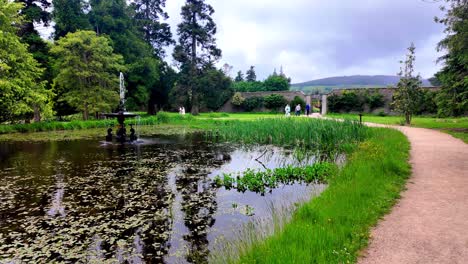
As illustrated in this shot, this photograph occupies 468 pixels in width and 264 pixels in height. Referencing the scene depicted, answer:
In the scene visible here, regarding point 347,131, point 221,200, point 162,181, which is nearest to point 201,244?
point 221,200

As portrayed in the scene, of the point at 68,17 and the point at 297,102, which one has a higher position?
the point at 68,17

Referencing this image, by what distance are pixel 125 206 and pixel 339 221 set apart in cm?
358

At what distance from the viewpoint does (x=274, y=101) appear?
38688mm

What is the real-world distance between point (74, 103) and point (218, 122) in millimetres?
11072

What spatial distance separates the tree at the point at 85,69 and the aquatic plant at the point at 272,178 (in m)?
19.3

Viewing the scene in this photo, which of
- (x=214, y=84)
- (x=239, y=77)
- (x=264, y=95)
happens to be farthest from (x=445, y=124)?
(x=239, y=77)

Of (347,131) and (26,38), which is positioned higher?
(26,38)

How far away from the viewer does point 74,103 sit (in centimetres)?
2388

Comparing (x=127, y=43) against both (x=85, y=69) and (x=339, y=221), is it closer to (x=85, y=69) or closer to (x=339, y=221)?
(x=85, y=69)

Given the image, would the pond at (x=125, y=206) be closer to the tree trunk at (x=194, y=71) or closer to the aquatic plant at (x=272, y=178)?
the aquatic plant at (x=272, y=178)

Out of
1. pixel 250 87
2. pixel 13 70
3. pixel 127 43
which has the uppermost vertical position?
pixel 127 43

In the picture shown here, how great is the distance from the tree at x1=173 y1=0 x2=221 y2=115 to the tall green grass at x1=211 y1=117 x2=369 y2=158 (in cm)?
2096

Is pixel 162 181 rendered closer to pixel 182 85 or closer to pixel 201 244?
pixel 201 244

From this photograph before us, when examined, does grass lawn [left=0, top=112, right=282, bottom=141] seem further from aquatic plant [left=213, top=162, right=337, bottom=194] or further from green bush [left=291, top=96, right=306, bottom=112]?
green bush [left=291, top=96, right=306, bottom=112]
